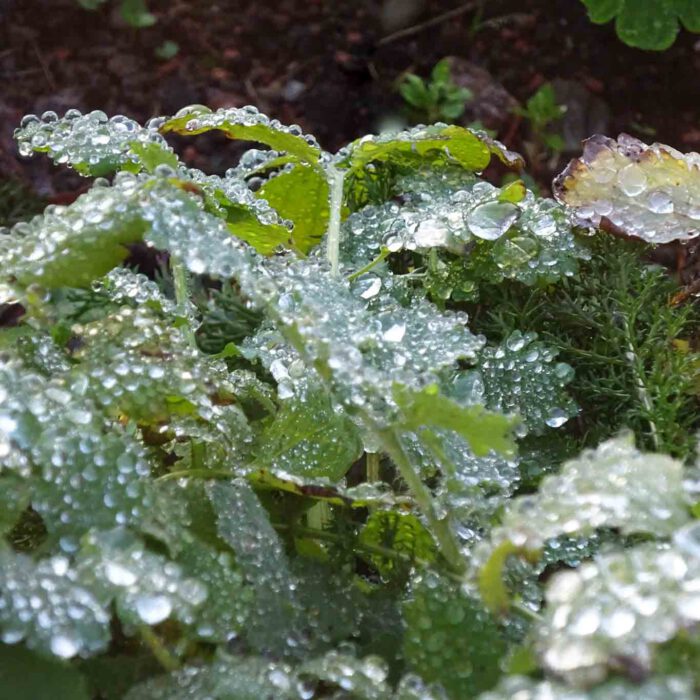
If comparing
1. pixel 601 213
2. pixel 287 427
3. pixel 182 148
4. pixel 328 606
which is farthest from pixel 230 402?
pixel 182 148

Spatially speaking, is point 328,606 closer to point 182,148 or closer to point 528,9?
point 182,148

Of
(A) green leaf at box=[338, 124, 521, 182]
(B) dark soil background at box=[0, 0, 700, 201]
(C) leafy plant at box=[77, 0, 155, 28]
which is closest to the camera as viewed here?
(A) green leaf at box=[338, 124, 521, 182]

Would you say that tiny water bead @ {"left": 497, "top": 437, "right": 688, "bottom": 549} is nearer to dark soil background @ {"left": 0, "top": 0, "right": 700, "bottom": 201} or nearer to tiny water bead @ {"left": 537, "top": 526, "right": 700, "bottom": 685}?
tiny water bead @ {"left": 537, "top": 526, "right": 700, "bottom": 685}

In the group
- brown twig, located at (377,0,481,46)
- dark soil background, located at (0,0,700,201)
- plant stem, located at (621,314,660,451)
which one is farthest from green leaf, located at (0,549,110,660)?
brown twig, located at (377,0,481,46)

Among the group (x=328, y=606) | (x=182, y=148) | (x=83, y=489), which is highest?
(x=83, y=489)

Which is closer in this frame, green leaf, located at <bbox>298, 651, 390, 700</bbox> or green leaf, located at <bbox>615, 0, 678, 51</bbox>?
green leaf, located at <bbox>298, 651, 390, 700</bbox>

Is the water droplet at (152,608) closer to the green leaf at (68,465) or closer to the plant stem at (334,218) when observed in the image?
the green leaf at (68,465)

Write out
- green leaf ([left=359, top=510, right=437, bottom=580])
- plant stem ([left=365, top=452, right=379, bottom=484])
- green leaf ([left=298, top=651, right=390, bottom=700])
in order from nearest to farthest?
green leaf ([left=298, top=651, right=390, bottom=700]) → green leaf ([left=359, top=510, right=437, bottom=580]) → plant stem ([left=365, top=452, right=379, bottom=484])
